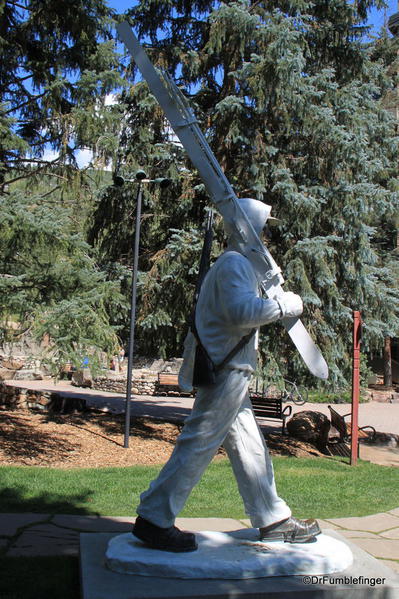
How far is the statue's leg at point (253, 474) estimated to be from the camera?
384cm

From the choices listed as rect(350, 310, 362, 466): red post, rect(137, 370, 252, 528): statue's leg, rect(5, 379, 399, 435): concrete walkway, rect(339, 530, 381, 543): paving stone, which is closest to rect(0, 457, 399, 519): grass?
rect(339, 530, 381, 543): paving stone

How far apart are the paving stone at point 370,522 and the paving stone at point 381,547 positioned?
0.45 meters

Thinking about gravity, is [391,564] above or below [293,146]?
below

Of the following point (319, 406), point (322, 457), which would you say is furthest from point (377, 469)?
point (319, 406)

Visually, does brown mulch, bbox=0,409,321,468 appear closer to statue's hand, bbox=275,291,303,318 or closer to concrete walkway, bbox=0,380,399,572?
concrete walkway, bbox=0,380,399,572

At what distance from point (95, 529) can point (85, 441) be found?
5.58 m

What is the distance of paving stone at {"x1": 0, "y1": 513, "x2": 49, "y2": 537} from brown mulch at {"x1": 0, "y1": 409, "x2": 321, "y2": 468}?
3.22m

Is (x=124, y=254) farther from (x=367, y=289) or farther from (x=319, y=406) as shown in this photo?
(x=319, y=406)

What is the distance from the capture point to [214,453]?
379 centimetres

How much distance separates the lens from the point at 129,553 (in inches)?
138

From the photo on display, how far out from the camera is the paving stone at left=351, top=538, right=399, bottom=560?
4672 millimetres

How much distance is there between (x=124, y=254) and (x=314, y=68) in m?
5.09

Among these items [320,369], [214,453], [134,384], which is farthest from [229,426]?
[134,384]

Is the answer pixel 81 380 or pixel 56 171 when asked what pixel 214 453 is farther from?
pixel 81 380
